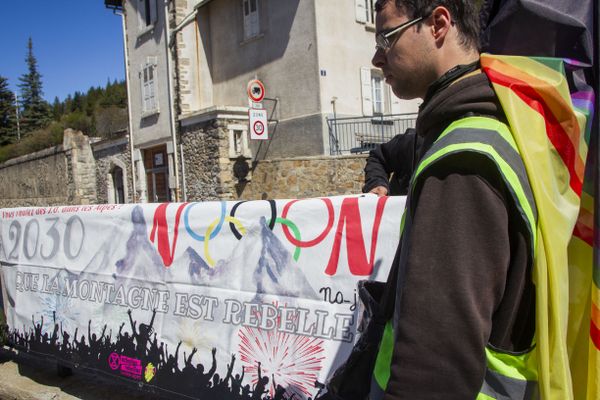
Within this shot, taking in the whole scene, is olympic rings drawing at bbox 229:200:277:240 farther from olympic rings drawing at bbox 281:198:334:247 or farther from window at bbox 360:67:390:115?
window at bbox 360:67:390:115

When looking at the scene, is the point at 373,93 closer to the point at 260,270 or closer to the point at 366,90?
the point at 366,90

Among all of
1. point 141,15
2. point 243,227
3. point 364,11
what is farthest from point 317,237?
point 141,15

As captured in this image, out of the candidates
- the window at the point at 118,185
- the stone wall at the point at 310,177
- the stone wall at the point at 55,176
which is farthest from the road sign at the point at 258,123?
the stone wall at the point at 55,176

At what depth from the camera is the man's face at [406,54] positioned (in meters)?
1.49

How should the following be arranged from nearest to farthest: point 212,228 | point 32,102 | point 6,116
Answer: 1. point 212,228
2. point 6,116
3. point 32,102

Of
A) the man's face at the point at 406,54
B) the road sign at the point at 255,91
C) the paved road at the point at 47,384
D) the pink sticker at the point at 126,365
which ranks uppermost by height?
the road sign at the point at 255,91

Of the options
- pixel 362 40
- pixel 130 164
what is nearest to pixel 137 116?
pixel 130 164

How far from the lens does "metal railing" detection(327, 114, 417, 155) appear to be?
15.5 meters

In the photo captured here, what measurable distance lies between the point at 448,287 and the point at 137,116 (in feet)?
72.8

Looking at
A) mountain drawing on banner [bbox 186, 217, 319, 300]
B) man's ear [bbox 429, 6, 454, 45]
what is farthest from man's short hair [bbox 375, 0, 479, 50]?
mountain drawing on banner [bbox 186, 217, 319, 300]

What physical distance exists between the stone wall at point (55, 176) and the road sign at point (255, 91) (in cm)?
1315

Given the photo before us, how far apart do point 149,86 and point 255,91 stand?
703cm

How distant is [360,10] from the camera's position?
→ 16500 mm

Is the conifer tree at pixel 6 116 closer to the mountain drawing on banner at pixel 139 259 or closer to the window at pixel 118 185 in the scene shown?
the window at pixel 118 185
